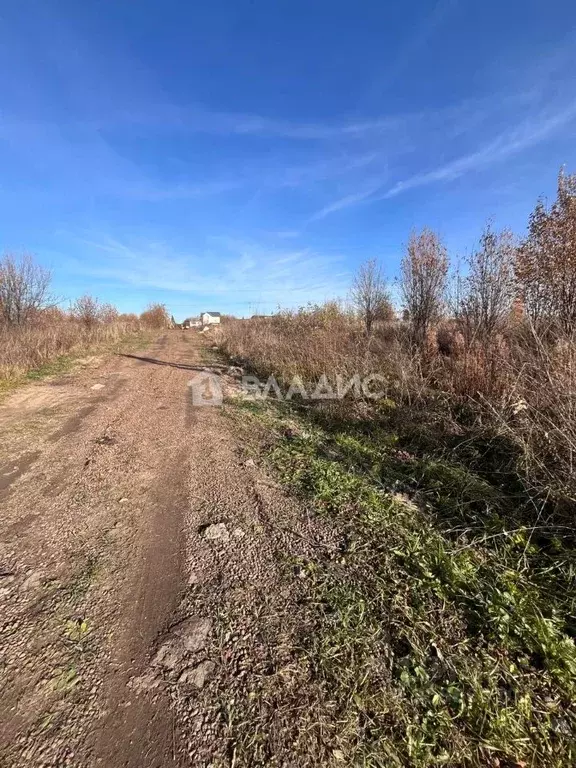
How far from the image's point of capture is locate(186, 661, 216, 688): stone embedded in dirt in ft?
4.78

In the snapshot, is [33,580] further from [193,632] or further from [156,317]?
[156,317]

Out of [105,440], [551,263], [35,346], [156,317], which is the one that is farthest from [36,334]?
[156,317]

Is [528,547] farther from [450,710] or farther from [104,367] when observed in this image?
[104,367]

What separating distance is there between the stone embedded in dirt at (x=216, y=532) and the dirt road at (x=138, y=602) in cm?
1

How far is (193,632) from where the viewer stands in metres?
1.68

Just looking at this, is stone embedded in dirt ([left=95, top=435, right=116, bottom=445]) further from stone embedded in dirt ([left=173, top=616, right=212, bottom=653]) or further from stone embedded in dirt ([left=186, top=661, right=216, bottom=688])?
stone embedded in dirt ([left=186, top=661, right=216, bottom=688])

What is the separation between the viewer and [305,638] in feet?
5.40

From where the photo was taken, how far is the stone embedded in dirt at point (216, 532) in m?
2.38

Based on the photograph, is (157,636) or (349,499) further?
(349,499)

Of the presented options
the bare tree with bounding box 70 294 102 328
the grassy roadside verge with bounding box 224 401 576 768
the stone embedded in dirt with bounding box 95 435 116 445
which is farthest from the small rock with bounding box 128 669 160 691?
the bare tree with bounding box 70 294 102 328

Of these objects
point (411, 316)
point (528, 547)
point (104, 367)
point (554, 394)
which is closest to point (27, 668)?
point (528, 547)

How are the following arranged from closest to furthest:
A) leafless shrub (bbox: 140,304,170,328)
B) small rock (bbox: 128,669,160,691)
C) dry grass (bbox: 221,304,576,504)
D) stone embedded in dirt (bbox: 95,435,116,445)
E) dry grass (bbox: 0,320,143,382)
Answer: small rock (bbox: 128,669,160,691), dry grass (bbox: 221,304,576,504), stone embedded in dirt (bbox: 95,435,116,445), dry grass (bbox: 0,320,143,382), leafless shrub (bbox: 140,304,170,328)

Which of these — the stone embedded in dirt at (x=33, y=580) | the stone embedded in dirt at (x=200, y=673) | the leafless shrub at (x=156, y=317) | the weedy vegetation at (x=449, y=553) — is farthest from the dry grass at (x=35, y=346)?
the leafless shrub at (x=156, y=317)

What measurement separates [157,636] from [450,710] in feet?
4.45
